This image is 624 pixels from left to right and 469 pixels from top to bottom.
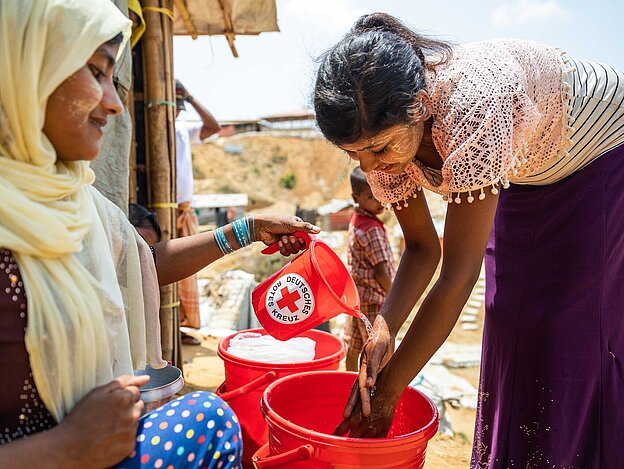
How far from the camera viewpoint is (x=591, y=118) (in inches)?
63.1

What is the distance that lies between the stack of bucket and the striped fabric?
0.77 metres

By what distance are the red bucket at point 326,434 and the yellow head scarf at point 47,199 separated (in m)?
0.53

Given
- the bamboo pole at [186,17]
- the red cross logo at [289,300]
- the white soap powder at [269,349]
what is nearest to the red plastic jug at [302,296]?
the red cross logo at [289,300]

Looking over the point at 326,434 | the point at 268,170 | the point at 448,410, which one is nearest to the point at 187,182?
the point at 448,410

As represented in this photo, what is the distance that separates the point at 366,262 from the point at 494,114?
226cm

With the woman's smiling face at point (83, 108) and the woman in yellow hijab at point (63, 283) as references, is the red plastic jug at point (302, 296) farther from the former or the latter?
the woman's smiling face at point (83, 108)

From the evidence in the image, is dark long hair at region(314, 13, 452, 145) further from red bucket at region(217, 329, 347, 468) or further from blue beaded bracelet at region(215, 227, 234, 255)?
red bucket at region(217, 329, 347, 468)

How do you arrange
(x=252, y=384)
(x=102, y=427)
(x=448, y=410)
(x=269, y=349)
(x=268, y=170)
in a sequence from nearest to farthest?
(x=102, y=427) → (x=252, y=384) → (x=269, y=349) → (x=448, y=410) → (x=268, y=170)

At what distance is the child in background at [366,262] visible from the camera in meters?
3.46

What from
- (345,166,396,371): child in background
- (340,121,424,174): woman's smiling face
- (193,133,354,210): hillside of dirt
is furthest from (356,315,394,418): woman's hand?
(193,133,354,210): hillside of dirt

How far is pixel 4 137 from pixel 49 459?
0.57 meters

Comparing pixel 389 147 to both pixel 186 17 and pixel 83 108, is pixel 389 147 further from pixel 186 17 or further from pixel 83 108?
pixel 186 17

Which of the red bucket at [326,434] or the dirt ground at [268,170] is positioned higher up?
the red bucket at [326,434]

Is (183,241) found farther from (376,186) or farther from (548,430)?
(548,430)
